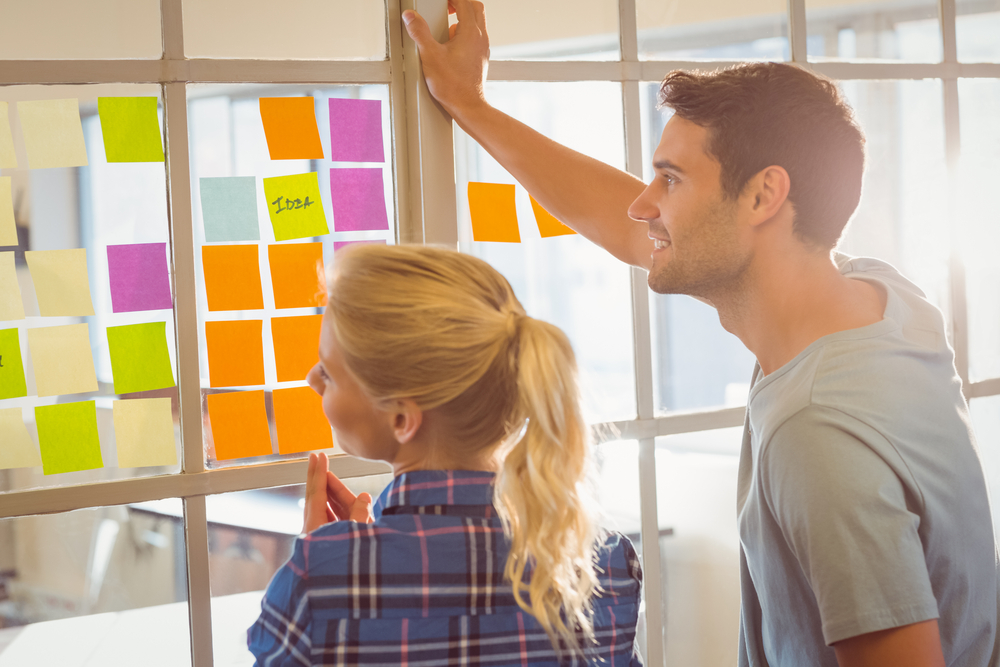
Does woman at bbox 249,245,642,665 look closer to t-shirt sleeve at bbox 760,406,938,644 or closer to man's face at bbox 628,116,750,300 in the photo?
t-shirt sleeve at bbox 760,406,938,644

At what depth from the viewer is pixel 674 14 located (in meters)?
1.44

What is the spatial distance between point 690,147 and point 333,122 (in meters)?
0.55

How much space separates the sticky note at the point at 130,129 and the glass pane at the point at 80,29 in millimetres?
67

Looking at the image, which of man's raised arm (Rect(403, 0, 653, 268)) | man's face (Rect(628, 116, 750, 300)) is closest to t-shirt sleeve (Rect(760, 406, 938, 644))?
man's face (Rect(628, 116, 750, 300))

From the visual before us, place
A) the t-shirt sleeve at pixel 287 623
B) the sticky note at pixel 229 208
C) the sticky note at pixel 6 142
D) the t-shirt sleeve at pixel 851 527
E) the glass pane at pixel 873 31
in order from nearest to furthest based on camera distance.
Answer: the t-shirt sleeve at pixel 287 623
the t-shirt sleeve at pixel 851 527
the sticky note at pixel 6 142
the sticky note at pixel 229 208
the glass pane at pixel 873 31

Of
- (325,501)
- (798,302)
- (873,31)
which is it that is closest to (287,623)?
(325,501)

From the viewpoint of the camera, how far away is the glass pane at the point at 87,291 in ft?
3.51

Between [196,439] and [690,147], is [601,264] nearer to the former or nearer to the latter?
[690,147]

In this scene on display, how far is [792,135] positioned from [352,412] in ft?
2.42

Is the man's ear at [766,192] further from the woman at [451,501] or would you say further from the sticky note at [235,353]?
the sticky note at [235,353]

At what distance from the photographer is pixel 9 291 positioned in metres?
1.06

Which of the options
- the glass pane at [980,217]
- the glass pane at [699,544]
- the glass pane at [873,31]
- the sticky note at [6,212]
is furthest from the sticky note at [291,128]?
the glass pane at [980,217]

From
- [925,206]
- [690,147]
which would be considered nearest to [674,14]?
[690,147]

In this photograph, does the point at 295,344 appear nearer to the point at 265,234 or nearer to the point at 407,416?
the point at 265,234
